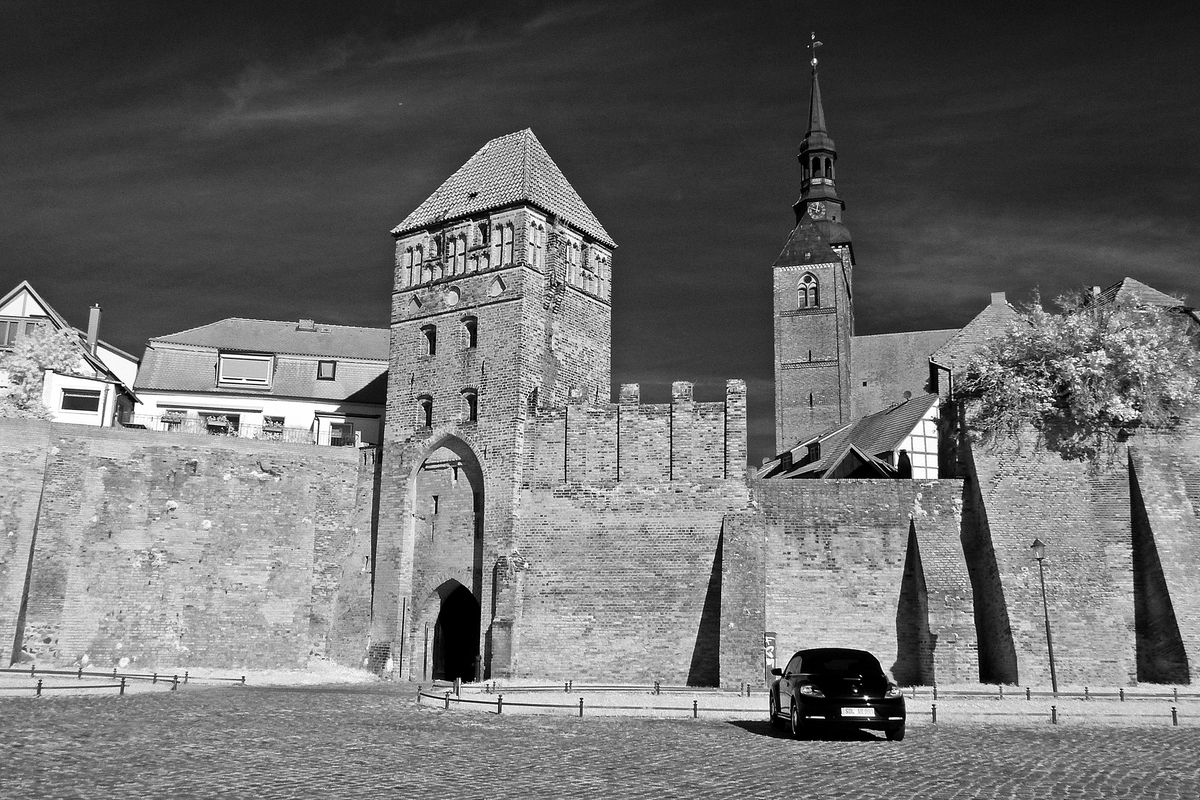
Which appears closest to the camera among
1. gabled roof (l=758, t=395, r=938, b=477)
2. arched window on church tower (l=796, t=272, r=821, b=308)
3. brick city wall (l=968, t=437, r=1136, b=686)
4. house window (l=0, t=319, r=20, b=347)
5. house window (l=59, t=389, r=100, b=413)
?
brick city wall (l=968, t=437, r=1136, b=686)

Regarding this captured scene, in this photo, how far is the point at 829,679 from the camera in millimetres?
16453

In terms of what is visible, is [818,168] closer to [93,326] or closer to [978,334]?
[978,334]

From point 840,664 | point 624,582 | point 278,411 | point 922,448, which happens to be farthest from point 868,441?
point 840,664

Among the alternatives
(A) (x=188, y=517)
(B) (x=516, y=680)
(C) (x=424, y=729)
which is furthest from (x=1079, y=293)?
(A) (x=188, y=517)

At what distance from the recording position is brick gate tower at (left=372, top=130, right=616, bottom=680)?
108ft

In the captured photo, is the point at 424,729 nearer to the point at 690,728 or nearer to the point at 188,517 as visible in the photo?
the point at 690,728

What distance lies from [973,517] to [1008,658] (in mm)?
4121

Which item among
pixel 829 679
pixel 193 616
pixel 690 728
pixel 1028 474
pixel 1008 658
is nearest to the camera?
pixel 829 679

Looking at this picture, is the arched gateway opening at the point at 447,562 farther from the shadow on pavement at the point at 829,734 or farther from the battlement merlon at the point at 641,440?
the shadow on pavement at the point at 829,734

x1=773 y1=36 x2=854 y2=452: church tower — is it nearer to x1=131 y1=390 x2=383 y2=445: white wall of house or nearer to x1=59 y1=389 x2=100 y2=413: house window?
x1=131 y1=390 x2=383 y2=445: white wall of house

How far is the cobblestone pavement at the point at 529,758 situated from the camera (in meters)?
11.7

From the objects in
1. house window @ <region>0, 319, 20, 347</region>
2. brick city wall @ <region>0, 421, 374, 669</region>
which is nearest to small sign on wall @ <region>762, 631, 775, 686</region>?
brick city wall @ <region>0, 421, 374, 669</region>

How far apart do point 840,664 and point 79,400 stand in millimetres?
34397

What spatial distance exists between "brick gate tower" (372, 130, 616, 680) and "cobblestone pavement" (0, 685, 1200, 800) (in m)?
12.8
